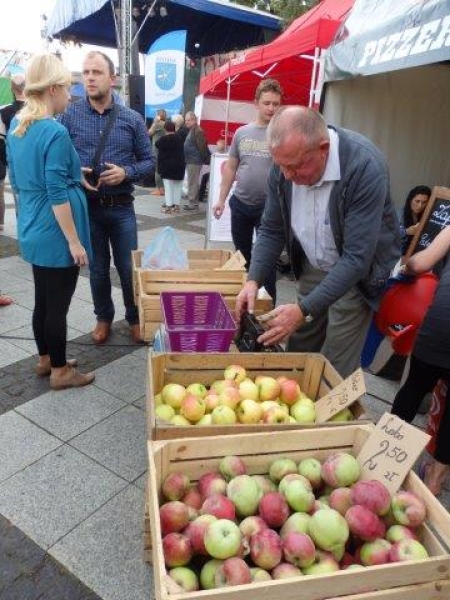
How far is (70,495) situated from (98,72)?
2621mm

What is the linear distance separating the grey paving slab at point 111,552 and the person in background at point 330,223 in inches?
43.1

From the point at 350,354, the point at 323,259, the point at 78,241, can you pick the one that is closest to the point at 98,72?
the point at 78,241

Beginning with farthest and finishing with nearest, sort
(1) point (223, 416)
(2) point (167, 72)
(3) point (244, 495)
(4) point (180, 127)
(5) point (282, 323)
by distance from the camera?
1. (4) point (180, 127)
2. (2) point (167, 72)
3. (5) point (282, 323)
4. (1) point (223, 416)
5. (3) point (244, 495)

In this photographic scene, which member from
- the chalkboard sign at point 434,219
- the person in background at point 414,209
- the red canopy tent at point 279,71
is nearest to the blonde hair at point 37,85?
the chalkboard sign at point 434,219

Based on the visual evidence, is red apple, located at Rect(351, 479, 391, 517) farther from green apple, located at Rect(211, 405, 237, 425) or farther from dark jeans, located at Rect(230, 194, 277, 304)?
dark jeans, located at Rect(230, 194, 277, 304)

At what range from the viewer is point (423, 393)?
2398 millimetres

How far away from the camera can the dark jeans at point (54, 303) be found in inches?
112

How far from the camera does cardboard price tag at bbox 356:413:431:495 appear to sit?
57.0 inches

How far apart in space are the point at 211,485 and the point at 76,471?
1331mm

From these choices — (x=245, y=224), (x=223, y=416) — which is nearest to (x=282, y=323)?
(x=223, y=416)

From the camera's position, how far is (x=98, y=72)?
10.2 ft

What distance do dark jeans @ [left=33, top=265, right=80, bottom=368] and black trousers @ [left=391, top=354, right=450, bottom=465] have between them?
6.72 ft

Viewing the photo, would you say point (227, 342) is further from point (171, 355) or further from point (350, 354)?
point (350, 354)

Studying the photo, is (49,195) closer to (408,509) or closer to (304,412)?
(304,412)
